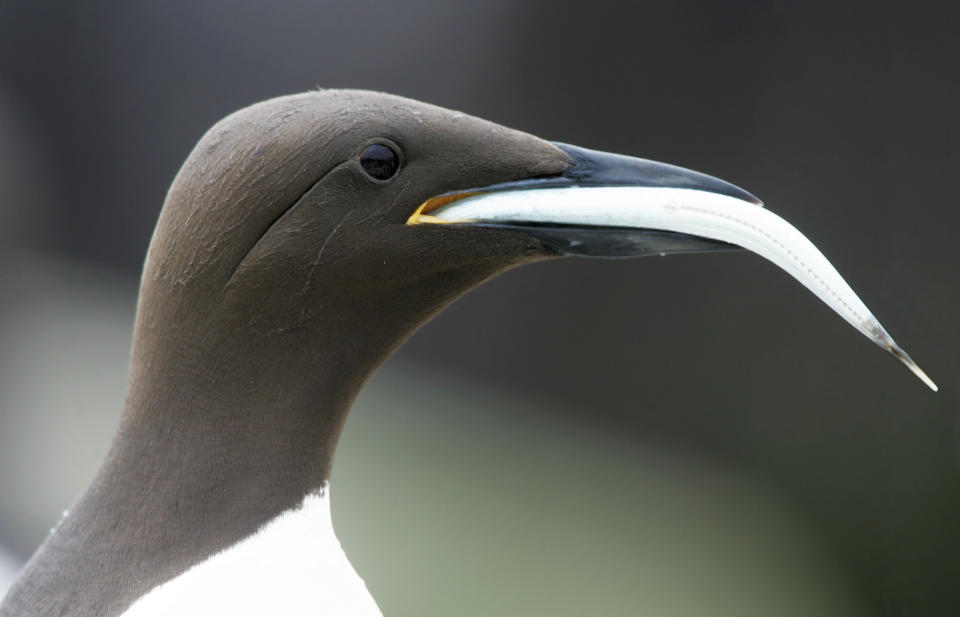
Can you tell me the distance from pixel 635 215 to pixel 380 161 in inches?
10.6

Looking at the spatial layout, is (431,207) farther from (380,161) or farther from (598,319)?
(598,319)

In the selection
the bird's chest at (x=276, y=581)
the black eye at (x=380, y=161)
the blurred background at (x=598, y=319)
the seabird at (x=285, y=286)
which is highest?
the blurred background at (x=598, y=319)

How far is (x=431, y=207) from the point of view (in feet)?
3.60

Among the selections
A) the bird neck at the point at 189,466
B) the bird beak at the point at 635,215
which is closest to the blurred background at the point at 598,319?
the bird beak at the point at 635,215

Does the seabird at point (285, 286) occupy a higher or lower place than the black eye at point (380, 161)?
lower

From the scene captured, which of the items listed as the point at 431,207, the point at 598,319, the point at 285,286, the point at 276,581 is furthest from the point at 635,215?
the point at 598,319

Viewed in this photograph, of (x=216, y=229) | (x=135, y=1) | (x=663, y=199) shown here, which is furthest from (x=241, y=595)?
(x=135, y=1)

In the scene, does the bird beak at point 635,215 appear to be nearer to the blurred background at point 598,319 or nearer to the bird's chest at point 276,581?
the bird's chest at point 276,581

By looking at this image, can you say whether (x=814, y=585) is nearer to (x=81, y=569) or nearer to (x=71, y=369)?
(x=81, y=569)

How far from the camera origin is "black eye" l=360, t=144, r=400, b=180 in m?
1.06

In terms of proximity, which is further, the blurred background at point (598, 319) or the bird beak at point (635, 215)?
the blurred background at point (598, 319)

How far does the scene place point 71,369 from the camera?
3.68 metres

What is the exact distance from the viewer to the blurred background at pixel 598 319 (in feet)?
7.89

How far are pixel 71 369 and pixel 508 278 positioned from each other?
1706 mm
